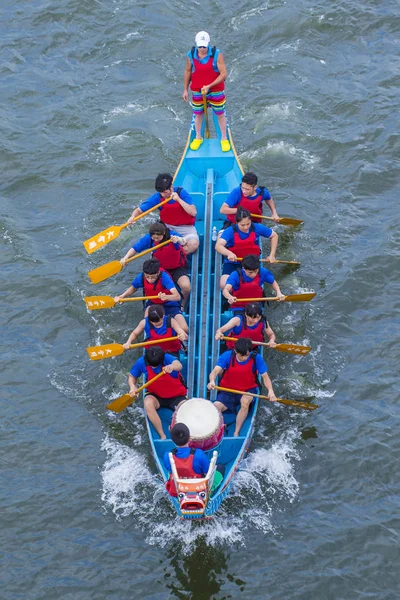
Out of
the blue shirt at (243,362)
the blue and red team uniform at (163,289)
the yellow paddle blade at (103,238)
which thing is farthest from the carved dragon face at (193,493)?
the yellow paddle blade at (103,238)

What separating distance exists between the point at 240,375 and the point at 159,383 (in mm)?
1146

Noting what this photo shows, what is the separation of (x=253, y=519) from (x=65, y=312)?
556 centimetres

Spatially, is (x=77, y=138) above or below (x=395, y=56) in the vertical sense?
below

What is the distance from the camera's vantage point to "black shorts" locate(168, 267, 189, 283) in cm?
1311

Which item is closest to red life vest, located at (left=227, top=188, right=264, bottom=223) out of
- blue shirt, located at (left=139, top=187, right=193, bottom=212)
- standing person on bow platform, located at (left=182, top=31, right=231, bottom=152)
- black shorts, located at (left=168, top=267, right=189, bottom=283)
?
blue shirt, located at (left=139, top=187, right=193, bottom=212)

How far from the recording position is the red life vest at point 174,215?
13469 millimetres

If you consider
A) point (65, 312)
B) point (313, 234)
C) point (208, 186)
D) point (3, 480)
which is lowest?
point (3, 480)

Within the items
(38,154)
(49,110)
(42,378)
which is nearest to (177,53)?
(49,110)

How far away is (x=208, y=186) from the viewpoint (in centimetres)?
1488

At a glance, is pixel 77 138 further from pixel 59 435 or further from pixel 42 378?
pixel 59 435

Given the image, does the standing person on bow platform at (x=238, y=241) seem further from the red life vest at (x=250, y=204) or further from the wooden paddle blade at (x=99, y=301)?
the wooden paddle blade at (x=99, y=301)

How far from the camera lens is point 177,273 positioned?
13.2m

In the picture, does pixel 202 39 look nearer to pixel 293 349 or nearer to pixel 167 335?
pixel 167 335

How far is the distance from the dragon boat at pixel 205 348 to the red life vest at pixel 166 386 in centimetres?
33
